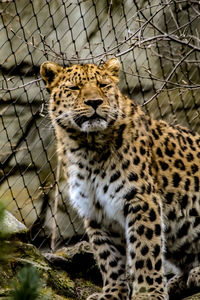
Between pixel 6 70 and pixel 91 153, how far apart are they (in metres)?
3.93

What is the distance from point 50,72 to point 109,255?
1.48 meters

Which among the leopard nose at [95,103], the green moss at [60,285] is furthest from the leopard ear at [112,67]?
the green moss at [60,285]

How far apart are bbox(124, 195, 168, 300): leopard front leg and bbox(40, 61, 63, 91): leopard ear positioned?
1.15 m

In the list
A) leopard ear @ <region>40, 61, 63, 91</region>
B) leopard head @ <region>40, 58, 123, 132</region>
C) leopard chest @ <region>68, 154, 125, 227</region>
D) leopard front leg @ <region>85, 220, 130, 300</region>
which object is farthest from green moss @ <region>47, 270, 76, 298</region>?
leopard ear @ <region>40, 61, 63, 91</region>

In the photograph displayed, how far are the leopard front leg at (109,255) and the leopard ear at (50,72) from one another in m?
1.12

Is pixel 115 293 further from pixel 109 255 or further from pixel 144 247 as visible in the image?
pixel 144 247

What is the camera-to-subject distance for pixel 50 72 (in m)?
4.46

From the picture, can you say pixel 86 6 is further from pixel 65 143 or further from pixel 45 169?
pixel 65 143

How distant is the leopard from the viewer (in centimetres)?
399

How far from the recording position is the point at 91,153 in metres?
4.18

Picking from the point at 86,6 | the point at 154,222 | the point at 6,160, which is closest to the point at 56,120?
the point at 154,222

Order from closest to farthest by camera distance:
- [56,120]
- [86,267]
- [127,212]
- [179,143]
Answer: [127,212]
[56,120]
[179,143]
[86,267]

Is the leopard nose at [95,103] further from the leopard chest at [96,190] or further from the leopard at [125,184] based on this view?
the leopard chest at [96,190]

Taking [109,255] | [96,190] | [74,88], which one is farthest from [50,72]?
[109,255]
